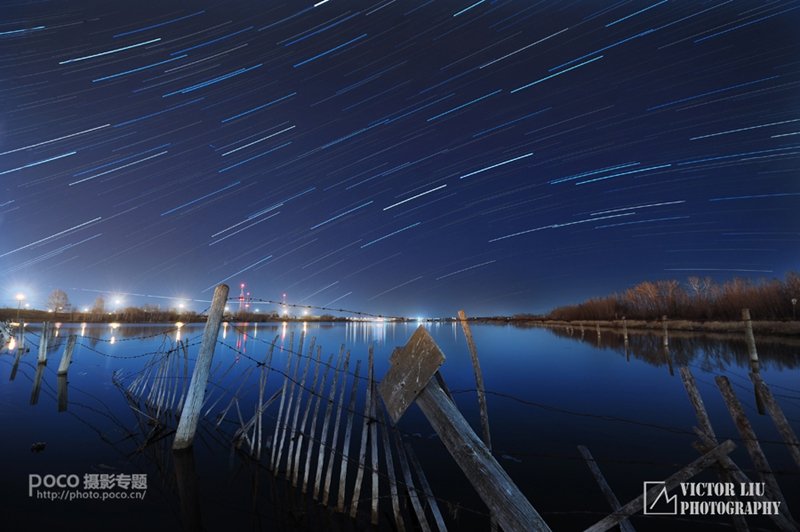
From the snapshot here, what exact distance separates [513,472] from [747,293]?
71.7m

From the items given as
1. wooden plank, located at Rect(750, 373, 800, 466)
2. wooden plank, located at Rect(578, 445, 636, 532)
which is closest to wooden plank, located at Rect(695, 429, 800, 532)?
wooden plank, located at Rect(750, 373, 800, 466)

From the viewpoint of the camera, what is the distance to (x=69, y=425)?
1088cm

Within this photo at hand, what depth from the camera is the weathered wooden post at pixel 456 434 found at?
6.48ft

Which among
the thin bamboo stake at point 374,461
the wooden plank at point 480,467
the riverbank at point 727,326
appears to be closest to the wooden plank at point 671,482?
the wooden plank at point 480,467

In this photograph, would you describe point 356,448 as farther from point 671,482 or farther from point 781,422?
point 781,422

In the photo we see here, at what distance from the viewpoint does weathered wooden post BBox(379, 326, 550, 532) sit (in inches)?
77.8

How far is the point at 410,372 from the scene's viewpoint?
2.20m

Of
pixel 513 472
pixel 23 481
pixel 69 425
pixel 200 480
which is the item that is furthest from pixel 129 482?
pixel 513 472

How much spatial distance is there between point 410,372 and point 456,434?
47 cm

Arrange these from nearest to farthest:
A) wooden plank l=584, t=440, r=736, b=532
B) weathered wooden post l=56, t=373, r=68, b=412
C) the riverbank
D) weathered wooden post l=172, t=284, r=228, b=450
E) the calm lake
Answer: wooden plank l=584, t=440, r=736, b=532
the calm lake
weathered wooden post l=172, t=284, r=228, b=450
weathered wooden post l=56, t=373, r=68, b=412
the riverbank

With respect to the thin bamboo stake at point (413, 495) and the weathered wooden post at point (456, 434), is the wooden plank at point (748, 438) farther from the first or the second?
the thin bamboo stake at point (413, 495)

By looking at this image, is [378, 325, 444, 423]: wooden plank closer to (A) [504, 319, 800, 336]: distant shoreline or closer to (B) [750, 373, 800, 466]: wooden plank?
(B) [750, 373, 800, 466]: wooden plank

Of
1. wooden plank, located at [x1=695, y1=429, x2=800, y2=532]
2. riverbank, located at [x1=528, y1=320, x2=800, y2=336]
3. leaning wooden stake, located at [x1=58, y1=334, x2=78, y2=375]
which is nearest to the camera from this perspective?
wooden plank, located at [x1=695, y1=429, x2=800, y2=532]

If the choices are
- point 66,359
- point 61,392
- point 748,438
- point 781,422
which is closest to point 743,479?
point 748,438
